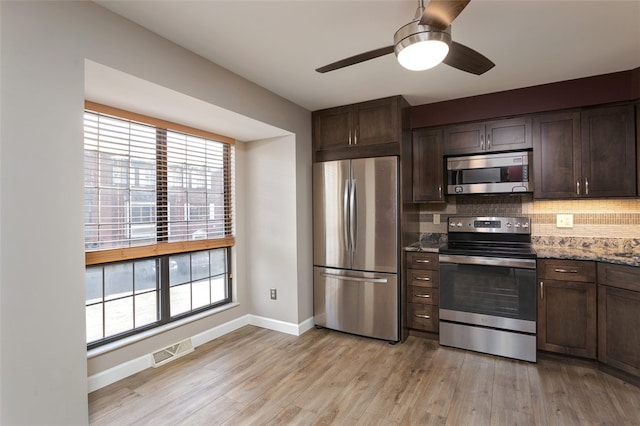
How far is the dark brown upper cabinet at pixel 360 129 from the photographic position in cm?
324

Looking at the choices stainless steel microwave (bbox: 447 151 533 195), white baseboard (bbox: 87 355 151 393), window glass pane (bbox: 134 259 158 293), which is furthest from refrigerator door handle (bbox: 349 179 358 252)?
white baseboard (bbox: 87 355 151 393)

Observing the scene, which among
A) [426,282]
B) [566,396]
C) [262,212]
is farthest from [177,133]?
[566,396]

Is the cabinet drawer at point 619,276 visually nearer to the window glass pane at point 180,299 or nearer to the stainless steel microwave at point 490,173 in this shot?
the stainless steel microwave at point 490,173

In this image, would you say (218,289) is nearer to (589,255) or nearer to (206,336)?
(206,336)

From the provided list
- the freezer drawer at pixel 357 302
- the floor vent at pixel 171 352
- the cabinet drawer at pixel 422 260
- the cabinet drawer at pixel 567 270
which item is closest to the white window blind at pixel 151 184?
the floor vent at pixel 171 352

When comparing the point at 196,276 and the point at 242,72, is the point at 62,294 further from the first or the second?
the point at 242,72

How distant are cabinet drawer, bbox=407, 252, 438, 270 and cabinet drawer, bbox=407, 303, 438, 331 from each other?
1.31ft

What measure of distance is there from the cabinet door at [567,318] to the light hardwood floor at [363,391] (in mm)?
169

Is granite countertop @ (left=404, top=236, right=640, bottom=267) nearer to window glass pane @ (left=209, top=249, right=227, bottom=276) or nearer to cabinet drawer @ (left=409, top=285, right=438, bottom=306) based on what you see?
cabinet drawer @ (left=409, top=285, right=438, bottom=306)

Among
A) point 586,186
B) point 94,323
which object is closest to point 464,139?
point 586,186

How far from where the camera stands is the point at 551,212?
10.5 ft

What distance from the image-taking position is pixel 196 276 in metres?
3.31

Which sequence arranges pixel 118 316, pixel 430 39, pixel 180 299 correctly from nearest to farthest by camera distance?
pixel 430 39, pixel 118 316, pixel 180 299

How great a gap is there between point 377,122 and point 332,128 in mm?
532
